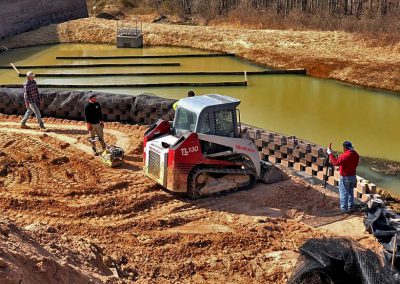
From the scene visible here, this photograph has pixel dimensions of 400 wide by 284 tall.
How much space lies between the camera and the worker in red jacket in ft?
33.0

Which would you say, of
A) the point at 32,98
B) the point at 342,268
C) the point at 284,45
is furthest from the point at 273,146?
the point at 284,45

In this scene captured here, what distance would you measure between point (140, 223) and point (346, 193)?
4.07 m

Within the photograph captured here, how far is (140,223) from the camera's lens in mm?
9578

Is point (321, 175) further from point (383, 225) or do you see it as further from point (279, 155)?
point (383, 225)

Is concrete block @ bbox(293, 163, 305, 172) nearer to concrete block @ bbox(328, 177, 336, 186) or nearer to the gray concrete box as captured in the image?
concrete block @ bbox(328, 177, 336, 186)

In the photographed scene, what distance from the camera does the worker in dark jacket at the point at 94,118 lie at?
12.7 m

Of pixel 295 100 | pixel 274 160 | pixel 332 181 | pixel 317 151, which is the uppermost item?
pixel 317 151

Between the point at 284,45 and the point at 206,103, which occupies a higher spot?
the point at 206,103

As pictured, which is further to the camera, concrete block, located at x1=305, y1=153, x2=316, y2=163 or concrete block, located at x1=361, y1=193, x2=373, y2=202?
concrete block, located at x1=305, y1=153, x2=316, y2=163

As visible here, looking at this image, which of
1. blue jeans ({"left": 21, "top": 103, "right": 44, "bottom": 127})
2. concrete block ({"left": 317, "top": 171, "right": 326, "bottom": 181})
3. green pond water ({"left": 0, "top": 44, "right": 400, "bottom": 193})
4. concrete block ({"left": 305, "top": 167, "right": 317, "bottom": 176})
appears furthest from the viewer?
green pond water ({"left": 0, "top": 44, "right": 400, "bottom": 193})

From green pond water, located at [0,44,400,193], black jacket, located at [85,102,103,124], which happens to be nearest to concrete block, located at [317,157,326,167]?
green pond water, located at [0,44,400,193]

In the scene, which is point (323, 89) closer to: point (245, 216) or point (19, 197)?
point (245, 216)

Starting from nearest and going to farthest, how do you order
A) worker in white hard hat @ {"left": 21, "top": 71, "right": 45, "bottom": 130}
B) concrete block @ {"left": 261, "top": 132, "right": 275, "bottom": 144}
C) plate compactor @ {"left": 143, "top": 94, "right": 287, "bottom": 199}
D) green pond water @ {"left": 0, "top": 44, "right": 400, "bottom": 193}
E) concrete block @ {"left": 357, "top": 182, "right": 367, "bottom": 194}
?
plate compactor @ {"left": 143, "top": 94, "right": 287, "bottom": 199}, concrete block @ {"left": 357, "top": 182, "right": 367, "bottom": 194}, concrete block @ {"left": 261, "top": 132, "right": 275, "bottom": 144}, worker in white hard hat @ {"left": 21, "top": 71, "right": 45, "bottom": 130}, green pond water @ {"left": 0, "top": 44, "right": 400, "bottom": 193}

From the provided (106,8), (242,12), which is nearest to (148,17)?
(106,8)
